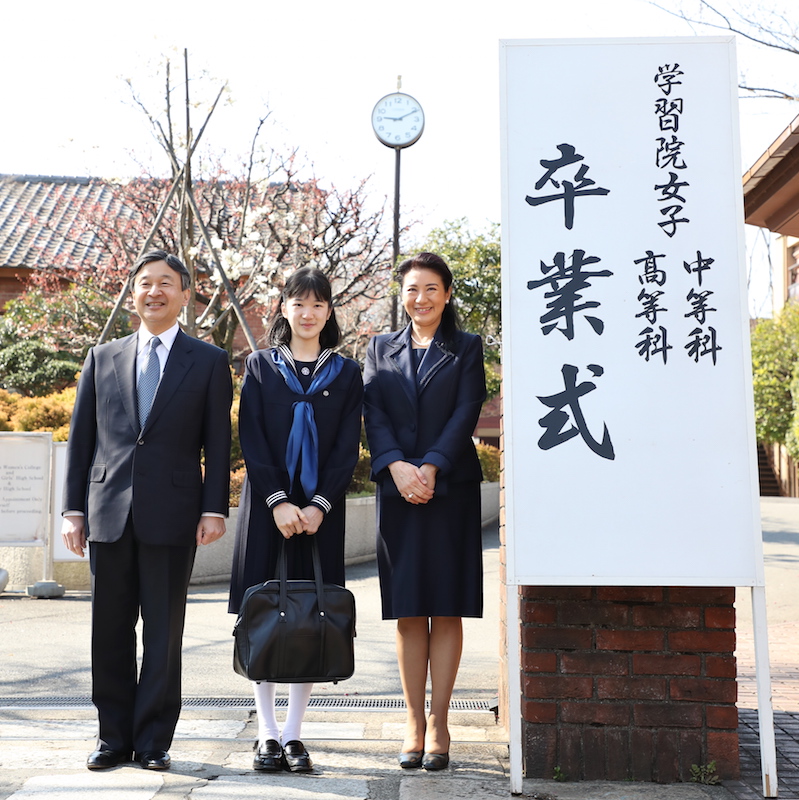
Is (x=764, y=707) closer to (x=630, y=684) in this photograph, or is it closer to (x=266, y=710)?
(x=630, y=684)

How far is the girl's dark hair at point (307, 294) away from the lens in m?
3.59

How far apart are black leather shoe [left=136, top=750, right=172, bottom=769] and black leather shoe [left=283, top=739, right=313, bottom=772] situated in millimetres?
448

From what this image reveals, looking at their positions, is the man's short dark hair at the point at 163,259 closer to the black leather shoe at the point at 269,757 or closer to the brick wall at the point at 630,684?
the black leather shoe at the point at 269,757

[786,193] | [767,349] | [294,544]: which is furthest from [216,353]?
[767,349]

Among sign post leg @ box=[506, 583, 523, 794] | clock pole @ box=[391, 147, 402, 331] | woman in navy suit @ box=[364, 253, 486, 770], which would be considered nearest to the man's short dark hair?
woman in navy suit @ box=[364, 253, 486, 770]

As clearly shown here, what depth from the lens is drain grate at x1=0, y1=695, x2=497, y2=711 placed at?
4.41 m

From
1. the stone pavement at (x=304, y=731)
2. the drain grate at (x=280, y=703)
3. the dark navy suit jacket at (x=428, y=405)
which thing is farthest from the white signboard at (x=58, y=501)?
the dark navy suit jacket at (x=428, y=405)

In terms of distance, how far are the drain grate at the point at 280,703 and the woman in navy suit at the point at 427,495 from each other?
3.16ft

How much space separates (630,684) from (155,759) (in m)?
1.84

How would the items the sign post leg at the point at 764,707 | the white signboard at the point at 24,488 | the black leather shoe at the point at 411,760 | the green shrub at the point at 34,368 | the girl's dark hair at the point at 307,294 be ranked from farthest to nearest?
the green shrub at the point at 34,368
the white signboard at the point at 24,488
the girl's dark hair at the point at 307,294
the black leather shoe at the point at 411,760
the sign post leg at the point at 764,707

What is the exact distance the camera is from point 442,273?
145 inches

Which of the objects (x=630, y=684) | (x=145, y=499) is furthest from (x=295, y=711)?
(x=630, y=684)

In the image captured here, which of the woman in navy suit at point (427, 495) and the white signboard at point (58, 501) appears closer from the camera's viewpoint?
the woman in navy suit at point (427, 495)

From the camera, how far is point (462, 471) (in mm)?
3521
